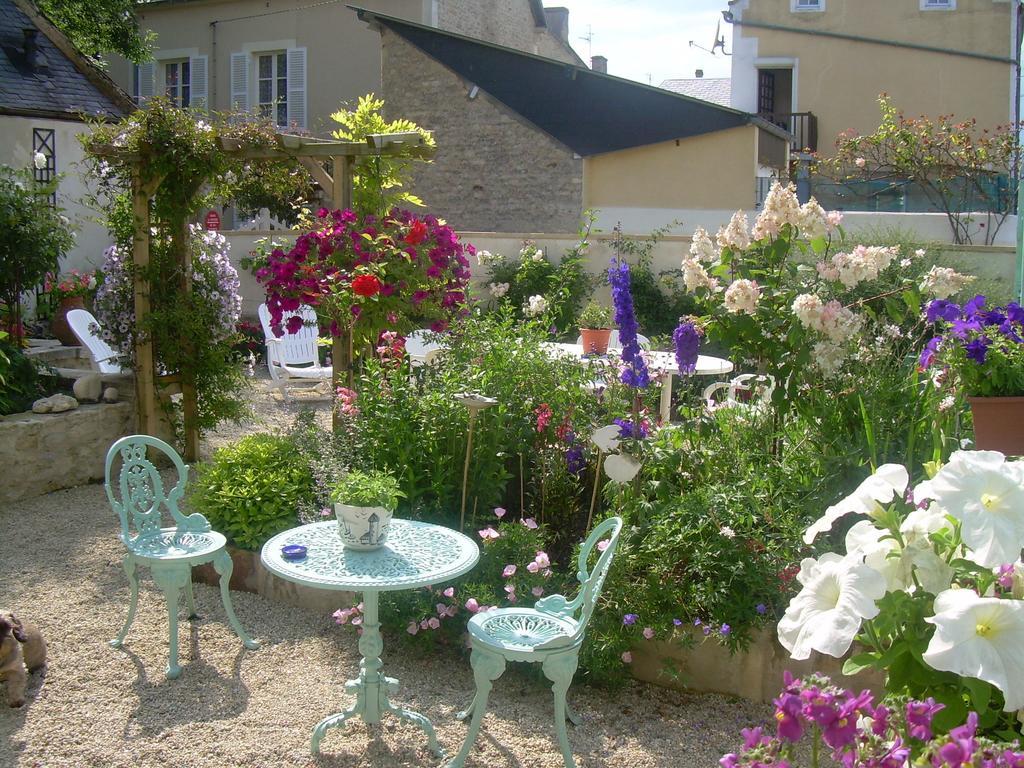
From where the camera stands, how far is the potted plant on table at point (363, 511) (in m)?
3.28

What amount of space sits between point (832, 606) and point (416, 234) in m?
4.37

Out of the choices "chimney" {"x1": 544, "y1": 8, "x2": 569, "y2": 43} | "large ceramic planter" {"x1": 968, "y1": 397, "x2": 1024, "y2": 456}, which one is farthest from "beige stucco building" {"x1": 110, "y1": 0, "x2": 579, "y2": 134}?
"large ceramic planter" {"x1": 968, "y1": 397, "x2": 1024, "y2": 456}

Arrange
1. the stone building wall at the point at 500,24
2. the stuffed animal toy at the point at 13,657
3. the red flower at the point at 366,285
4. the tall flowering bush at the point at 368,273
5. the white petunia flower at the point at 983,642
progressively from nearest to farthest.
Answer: the white petunia flower at the point at 983,642 < the stuffed animal toy at the point at 13,657 < the red flower at the point at 366,285 < the tall flowering bush at the point at 368,273 < the stone building wall at the point at 500,24

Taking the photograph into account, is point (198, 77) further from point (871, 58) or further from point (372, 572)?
point (372, 572)

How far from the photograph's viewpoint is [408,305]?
5.73 meters

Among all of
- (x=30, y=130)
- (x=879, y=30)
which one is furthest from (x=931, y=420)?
(x=879, y=30)

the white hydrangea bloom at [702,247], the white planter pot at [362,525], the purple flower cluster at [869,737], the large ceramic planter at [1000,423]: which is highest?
the white hydrangea bloom at [702,247]

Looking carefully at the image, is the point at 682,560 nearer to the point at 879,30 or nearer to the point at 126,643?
the point at 126,643

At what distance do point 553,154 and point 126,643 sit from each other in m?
12.3

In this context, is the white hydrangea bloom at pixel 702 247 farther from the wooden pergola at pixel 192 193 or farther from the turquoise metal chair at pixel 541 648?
the wooden pergola at pixel 192 193

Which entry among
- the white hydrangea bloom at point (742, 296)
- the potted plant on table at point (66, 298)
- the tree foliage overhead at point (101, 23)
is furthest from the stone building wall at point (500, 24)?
the white hydrangea bloom at point (742, 296)

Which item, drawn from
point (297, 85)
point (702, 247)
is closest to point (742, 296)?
point (702, 247)

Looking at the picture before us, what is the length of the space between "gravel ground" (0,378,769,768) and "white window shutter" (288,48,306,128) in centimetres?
1536

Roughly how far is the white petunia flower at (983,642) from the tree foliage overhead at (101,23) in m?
17.6
